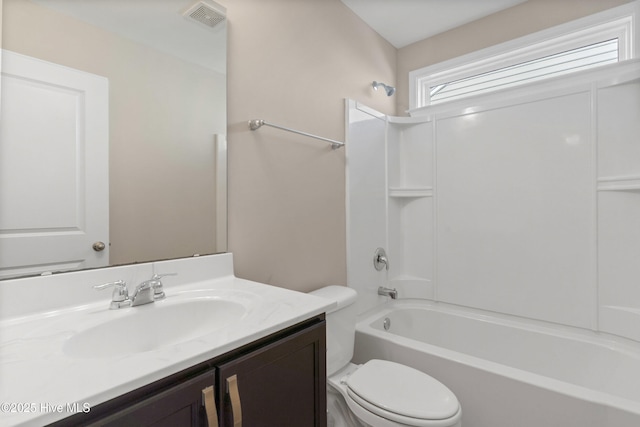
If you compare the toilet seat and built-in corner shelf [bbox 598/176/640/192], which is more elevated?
built-in corner shelf [bbox 598/176/640/192]

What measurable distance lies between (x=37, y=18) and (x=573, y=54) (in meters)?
2.74

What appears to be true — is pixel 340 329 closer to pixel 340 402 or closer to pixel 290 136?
pixel 340 402

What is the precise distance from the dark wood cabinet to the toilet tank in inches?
19.2

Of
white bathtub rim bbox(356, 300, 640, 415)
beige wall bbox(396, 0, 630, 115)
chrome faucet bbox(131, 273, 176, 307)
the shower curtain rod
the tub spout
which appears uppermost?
beige wall bbox(396, 0, 630, 115)

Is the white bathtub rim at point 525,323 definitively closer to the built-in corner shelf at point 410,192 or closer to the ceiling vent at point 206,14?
the built-in corner shelf at point 410,192

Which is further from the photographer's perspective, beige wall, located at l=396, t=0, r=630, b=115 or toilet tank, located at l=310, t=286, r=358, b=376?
A: beige wall, located at l=396, t=0, r=630, b=115

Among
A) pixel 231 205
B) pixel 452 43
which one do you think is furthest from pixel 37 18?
pixel 452 43

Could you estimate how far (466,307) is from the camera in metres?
2.30


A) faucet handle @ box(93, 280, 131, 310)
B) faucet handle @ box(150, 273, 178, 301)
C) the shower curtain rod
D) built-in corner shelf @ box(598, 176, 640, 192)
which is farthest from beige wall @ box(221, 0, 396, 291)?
built-in corner shelf @ box(598, 176, 640, 192)

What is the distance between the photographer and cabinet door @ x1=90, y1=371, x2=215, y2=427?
1.86ft

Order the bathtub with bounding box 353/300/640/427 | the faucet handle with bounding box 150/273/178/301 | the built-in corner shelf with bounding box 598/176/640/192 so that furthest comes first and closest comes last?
the built-in corner shelf with bounding box 598/176/640/192
the bathtub with bounding box 353/300/640/427
the faucet handle with bounding box 150/273/178/301

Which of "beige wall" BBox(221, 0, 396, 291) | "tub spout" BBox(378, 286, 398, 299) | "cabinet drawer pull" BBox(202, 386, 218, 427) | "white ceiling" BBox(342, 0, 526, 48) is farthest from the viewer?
"tub spout" BBox(378, 286, 398, 299)

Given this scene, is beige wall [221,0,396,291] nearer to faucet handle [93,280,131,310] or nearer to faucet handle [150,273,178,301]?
faucet handle [150,273,178,301]

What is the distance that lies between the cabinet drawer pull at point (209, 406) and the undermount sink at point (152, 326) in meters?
0.31
